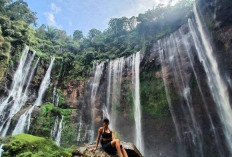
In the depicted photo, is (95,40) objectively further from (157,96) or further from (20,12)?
(157,96)

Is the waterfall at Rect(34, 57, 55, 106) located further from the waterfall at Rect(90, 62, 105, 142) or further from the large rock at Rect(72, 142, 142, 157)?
the large rock at Rect(72, 142, 142, 157)

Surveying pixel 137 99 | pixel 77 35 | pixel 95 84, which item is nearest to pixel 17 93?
pixel 95 84

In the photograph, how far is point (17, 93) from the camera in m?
16.4

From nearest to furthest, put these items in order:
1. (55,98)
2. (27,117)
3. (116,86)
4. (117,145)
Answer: (117,145) → (27,117) → (116,86) → (55,98)

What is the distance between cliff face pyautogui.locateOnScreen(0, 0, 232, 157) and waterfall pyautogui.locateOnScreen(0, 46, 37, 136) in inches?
19.5

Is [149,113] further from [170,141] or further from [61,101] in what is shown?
[61,101]

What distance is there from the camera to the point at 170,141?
14117 millimetres

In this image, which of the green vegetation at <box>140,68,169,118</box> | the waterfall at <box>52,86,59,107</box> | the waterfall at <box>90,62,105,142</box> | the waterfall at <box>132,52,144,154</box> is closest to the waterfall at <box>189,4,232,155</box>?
the green vegetation at <box>140,68,169,118</box>

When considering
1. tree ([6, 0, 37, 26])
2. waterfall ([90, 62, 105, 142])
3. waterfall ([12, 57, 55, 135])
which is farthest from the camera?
tree ([6, 0, 37, 26])

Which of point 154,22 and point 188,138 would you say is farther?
point 154,22

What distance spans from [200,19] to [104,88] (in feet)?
32.0

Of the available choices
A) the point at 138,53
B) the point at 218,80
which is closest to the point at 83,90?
the point at 138,53

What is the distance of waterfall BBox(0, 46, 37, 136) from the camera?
14.4m

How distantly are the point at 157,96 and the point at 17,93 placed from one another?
11559 mm
